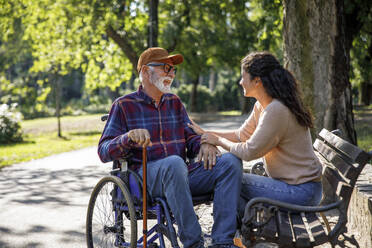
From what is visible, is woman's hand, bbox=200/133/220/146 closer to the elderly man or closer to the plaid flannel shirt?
the elderly man

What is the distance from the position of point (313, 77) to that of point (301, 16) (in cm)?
75

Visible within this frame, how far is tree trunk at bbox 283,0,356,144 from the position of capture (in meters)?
5.37

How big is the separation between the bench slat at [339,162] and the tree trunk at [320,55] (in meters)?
2.08

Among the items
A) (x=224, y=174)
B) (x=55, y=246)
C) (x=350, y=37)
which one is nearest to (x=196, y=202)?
(x=224, y=174)

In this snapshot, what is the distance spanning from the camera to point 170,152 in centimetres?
344

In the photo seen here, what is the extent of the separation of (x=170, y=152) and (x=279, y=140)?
0.91 metres

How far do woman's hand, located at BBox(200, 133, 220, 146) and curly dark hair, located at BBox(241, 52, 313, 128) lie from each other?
1.94 ft

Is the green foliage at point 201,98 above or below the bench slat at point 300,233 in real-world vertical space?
above

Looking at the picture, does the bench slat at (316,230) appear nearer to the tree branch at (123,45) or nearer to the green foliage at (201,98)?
the tree branch at (123,45)

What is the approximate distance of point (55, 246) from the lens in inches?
162

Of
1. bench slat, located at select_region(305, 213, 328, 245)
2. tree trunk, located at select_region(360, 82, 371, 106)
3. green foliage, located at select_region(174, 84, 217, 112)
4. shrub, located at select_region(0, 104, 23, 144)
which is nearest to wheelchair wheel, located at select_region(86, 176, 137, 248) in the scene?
bench slat, located at select_region(305, 213, 328, 245)

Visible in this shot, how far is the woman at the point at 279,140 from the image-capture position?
2.86m

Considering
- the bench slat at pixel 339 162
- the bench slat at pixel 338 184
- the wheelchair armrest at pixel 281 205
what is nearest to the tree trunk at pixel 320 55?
the bench slat at pixel 339 162

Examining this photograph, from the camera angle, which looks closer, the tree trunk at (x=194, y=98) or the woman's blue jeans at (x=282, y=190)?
the woman's blue jeans at (x=282, y=190)
